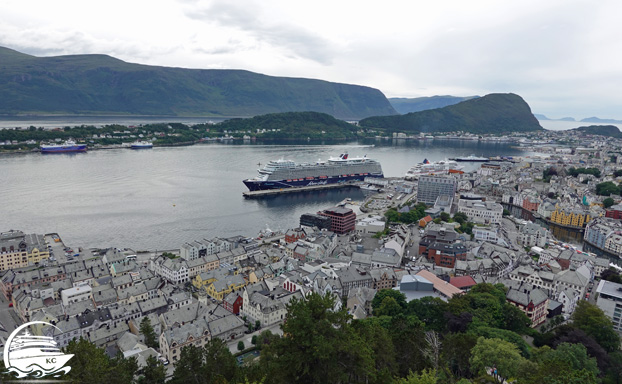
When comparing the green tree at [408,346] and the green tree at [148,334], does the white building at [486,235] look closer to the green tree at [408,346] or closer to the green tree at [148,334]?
the green tree at [408,346]

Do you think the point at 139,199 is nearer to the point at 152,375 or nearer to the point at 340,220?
the point at 340,220

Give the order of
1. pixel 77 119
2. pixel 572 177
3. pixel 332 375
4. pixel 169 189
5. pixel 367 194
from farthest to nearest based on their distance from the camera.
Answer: pixel 77 119, pixel 572 177, pixel 367 194, pixel 169 189, pixel 332 375

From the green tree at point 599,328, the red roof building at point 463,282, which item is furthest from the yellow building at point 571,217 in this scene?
the green tree at point 599,328

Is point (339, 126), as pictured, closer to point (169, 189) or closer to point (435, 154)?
point (435, 154)

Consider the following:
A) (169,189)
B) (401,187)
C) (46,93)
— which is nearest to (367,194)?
(401,187)

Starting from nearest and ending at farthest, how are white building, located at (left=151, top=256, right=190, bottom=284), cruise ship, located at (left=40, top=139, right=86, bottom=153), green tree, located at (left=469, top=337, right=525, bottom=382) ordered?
green tree, located at (left=469, top=337, right=525, bottom=382) < white building, located at (left=151, top=256, right=190, bottom=284) < cruise ship, located at (left=40, top=139, right=86, bottom=153)

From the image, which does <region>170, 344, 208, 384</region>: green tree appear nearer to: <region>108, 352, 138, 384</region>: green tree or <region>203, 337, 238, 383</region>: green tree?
<region>203, 337, 238, 383</region>: green tree

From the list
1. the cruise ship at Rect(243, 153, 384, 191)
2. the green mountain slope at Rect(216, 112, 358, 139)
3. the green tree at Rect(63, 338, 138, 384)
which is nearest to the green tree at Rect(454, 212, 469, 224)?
the cruise ship at Rect(243, 153, 384, 191)
